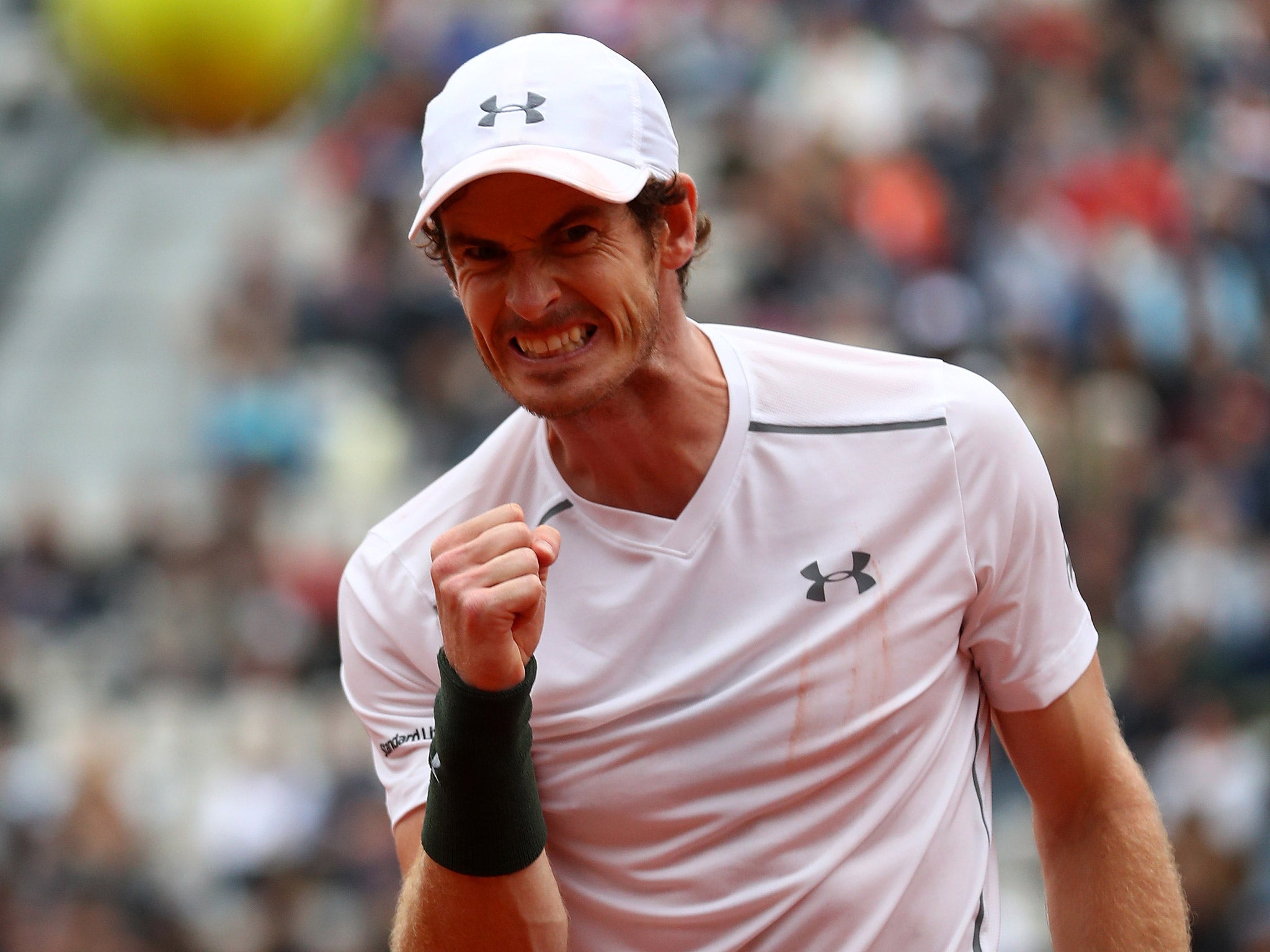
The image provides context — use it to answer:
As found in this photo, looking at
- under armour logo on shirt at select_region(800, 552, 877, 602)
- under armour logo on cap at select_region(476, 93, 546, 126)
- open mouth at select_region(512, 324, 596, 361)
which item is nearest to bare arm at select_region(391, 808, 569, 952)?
under armour logo on shirt at select_region(800, 552, 877, 602)

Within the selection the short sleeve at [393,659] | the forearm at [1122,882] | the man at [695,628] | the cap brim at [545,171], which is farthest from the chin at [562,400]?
the forearm at [1122,882]

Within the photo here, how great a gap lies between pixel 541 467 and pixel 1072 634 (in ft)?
2.54

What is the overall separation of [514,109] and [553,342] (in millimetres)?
298

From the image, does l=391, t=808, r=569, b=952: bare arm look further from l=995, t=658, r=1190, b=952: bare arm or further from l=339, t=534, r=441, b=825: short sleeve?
l=995, t=658, r=1190, b=952: bare arm

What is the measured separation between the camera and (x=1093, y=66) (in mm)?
10844

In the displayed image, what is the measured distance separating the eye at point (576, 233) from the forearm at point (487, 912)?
2.59 ft

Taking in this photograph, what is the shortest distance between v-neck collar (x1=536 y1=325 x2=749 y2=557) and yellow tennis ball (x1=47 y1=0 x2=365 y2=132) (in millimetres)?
4541

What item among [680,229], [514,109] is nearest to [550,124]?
[514,109]

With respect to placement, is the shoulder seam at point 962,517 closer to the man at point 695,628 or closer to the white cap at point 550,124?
the man at point 695,628

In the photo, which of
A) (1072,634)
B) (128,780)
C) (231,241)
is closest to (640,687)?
(1072,634)

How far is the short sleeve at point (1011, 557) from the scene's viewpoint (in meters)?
2.38

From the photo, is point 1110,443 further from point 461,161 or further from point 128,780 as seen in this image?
point 461,161

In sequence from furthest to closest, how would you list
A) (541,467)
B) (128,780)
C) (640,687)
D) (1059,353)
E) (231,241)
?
(231,241), (1059,353), (128,780), (541,467), (640,687)

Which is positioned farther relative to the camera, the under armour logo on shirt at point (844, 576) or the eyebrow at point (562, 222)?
the under armour logo on shirt at point (844, 576)
